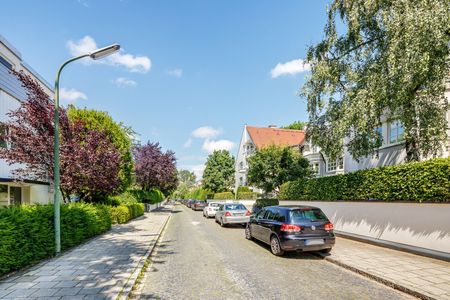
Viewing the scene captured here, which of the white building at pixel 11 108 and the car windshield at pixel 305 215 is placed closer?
the car windshield at pixel 305 215

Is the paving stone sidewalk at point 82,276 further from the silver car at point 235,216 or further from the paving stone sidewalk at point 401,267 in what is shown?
the silver car at point 235,216

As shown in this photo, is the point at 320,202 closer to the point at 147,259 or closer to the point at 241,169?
the point at 147,259

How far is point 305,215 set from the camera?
356 inches

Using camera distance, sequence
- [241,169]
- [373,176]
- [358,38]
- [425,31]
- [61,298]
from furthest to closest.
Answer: [241,169], [358,38], [373,176], [425,31], [61,298]

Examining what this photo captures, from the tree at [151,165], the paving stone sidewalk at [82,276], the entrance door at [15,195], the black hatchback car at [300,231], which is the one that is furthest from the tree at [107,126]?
the black hatchback car at [300,231]

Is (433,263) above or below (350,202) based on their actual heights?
below

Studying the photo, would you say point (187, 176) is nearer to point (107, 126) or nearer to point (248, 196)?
point (248, 196)

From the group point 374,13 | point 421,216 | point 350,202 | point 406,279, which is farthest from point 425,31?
point 406,279

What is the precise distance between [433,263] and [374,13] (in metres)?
9.69

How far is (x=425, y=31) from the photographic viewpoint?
375 inches

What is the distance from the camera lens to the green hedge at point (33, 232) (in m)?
6.49

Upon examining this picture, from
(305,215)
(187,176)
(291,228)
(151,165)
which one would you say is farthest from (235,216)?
(187,176)

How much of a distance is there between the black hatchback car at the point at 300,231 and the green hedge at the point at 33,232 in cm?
676

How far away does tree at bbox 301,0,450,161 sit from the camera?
9727 mm
